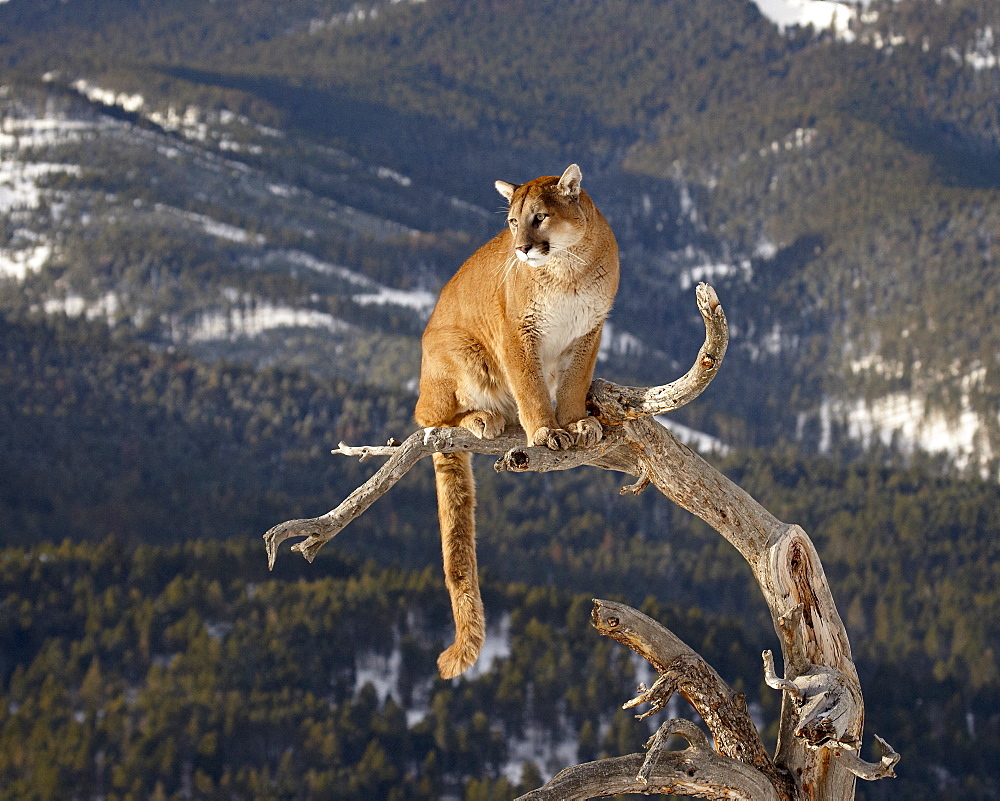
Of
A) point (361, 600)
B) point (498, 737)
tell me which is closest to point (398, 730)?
point (498, 737)

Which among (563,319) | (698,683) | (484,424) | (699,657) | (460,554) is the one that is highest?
(563,319)

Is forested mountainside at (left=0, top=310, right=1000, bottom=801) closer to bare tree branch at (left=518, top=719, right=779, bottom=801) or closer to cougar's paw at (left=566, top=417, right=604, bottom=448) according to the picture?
bare tree branch at (left=518, top=719, right=779, bottom=801)

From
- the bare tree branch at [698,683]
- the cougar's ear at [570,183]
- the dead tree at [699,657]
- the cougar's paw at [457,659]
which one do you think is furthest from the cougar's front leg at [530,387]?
the cougar's paw at [457,659]

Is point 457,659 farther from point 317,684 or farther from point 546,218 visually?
point 317,684

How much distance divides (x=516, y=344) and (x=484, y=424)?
1.08m

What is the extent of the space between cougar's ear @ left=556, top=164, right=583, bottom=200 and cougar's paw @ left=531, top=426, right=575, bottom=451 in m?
2.17

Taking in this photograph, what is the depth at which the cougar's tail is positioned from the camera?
14305mm

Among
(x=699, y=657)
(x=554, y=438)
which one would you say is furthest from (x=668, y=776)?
(x=554, y=438)

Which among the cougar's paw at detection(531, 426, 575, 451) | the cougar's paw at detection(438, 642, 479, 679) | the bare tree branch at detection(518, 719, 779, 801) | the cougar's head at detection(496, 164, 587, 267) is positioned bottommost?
the bare tree branch at detection(518, 719, 779, 801)

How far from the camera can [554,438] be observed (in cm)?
1421

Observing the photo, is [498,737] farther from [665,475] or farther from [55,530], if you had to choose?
[665,475]

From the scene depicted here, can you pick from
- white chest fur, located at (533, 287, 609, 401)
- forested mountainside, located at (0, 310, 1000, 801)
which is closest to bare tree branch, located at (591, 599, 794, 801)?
white chest fur, located at (533, 287, 609, 401)

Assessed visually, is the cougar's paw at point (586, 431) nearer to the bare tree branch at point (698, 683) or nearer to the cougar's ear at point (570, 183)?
the bare tree branch at point (698, 683)

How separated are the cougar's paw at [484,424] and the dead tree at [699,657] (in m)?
0.13
